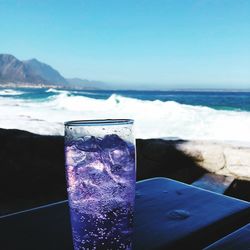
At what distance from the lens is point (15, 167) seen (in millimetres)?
2840

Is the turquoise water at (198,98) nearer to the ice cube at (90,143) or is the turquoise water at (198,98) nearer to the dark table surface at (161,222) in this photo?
the dark table surface at (161,222)

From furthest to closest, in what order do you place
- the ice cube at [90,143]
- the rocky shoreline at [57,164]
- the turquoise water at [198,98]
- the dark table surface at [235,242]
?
the turquoise water at [198,98] < the rocky shoreline at [57,164] < the dark table surface at [235,242] < the ice cube at [90,143]

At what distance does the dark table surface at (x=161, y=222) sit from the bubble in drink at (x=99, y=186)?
19 centimetres

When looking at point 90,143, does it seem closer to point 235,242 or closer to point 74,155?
point 74,155

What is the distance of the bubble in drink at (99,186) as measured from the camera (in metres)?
0.51

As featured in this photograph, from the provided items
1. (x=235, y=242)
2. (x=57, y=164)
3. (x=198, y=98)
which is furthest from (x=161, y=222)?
(x=198, y=98)

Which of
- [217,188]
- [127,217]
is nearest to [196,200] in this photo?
[127,217]

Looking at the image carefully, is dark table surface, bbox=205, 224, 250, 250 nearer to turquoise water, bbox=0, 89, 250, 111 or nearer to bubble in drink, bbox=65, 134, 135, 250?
bubble in drink, bbox=65, 134, 135, 250

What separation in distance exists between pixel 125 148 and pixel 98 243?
16cm

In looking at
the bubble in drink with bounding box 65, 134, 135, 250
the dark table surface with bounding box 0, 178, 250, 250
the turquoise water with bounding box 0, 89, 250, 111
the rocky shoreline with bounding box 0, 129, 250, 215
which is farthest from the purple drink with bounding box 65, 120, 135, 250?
the turquoise water with bounding box 0, 89, 250, 111

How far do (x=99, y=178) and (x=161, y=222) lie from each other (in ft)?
1.22

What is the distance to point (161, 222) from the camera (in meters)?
0.83

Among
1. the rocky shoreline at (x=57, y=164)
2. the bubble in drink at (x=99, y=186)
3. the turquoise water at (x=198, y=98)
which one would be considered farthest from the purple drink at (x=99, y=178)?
the turquoise water at (x=198, y=98)

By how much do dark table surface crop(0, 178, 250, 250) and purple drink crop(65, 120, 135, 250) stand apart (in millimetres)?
190
